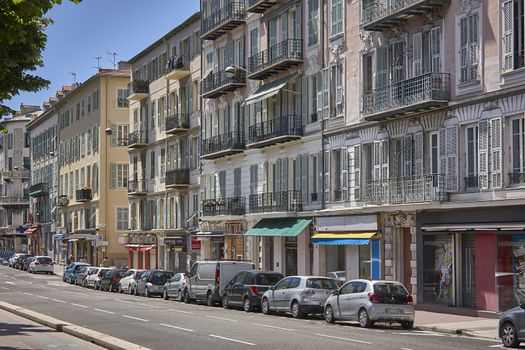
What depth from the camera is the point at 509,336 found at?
2283 centimetres

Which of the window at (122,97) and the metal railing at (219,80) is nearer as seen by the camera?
Result: the metal railing at (219,80)

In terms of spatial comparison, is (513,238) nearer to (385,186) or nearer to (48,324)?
(385,186)

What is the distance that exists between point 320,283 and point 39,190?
75352mm

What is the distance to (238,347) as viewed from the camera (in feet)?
69.2

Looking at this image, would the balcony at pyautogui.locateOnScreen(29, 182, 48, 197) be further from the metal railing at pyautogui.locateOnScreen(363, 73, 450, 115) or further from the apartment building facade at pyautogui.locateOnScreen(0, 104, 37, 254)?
the metal railing at pyautogui.locateOnScreen(363, 73, 450, 115)

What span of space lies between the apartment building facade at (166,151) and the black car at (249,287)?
60.6 feet

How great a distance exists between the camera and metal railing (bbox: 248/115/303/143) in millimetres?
44531

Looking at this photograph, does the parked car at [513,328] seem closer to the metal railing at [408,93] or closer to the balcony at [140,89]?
the metal railing at [408,93]

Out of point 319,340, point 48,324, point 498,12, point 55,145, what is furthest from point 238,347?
point 55,145

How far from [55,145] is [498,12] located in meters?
73.2

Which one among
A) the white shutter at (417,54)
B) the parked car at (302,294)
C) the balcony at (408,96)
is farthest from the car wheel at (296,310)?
the white shutter at (417,54)

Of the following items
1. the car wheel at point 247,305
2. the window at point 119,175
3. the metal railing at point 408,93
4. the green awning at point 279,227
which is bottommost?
the car wheel at point 247,305

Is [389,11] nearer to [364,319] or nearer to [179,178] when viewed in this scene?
[364,319]

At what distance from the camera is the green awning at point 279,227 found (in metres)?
43.3
